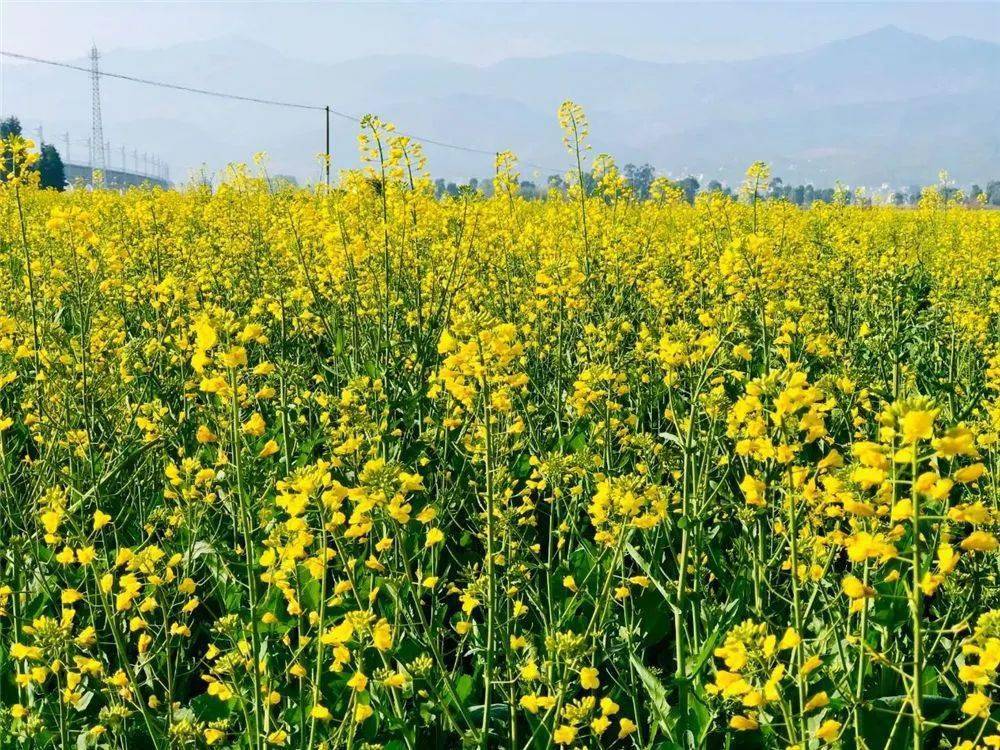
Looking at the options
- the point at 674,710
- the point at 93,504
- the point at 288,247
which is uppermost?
the point at 288,247

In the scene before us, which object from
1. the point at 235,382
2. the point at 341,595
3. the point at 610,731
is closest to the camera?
the point at 235,382

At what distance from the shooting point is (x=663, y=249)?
8211 mm

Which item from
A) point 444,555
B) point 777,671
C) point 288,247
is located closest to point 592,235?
point 288,247

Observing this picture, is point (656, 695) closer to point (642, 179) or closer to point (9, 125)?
point (642, 179)

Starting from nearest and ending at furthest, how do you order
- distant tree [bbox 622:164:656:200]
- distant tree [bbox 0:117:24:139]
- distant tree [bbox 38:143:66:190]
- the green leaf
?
1. the green leaf
2. distant tree [bbox 622:164:656:200]
3. distant tree [bbox 38:143:66:190]
4. distant tree [bbox 0:117:24:139]

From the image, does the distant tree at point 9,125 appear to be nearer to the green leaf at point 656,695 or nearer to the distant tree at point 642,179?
the distant tree at point 642,179

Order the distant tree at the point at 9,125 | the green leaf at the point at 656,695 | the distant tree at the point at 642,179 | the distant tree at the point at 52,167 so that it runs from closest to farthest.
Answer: the green leaf at the point at 656,695, the distant tree at the point at 642,179, the distant tree at the point at 52,167, the distant tree at the point at 9,125

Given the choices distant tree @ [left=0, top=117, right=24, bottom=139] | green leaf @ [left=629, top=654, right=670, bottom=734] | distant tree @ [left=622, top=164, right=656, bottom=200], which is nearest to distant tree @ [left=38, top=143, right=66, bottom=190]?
distant tree @ [left=0, top=117, right=24, bottom=139]

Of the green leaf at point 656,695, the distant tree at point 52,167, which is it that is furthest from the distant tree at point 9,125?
the green leaf at point 656,695

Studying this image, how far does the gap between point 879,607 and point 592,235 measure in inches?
155

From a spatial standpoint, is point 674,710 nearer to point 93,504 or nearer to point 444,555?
point 444,555

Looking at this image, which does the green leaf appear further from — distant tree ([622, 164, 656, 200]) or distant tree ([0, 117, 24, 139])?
distant tree ([0, 117, 24, 139])

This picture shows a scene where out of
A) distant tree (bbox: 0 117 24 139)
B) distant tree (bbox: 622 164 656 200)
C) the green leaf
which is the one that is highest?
distant tree (bbox: 0 117 24 139)

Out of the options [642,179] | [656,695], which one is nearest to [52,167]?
[642,179]
